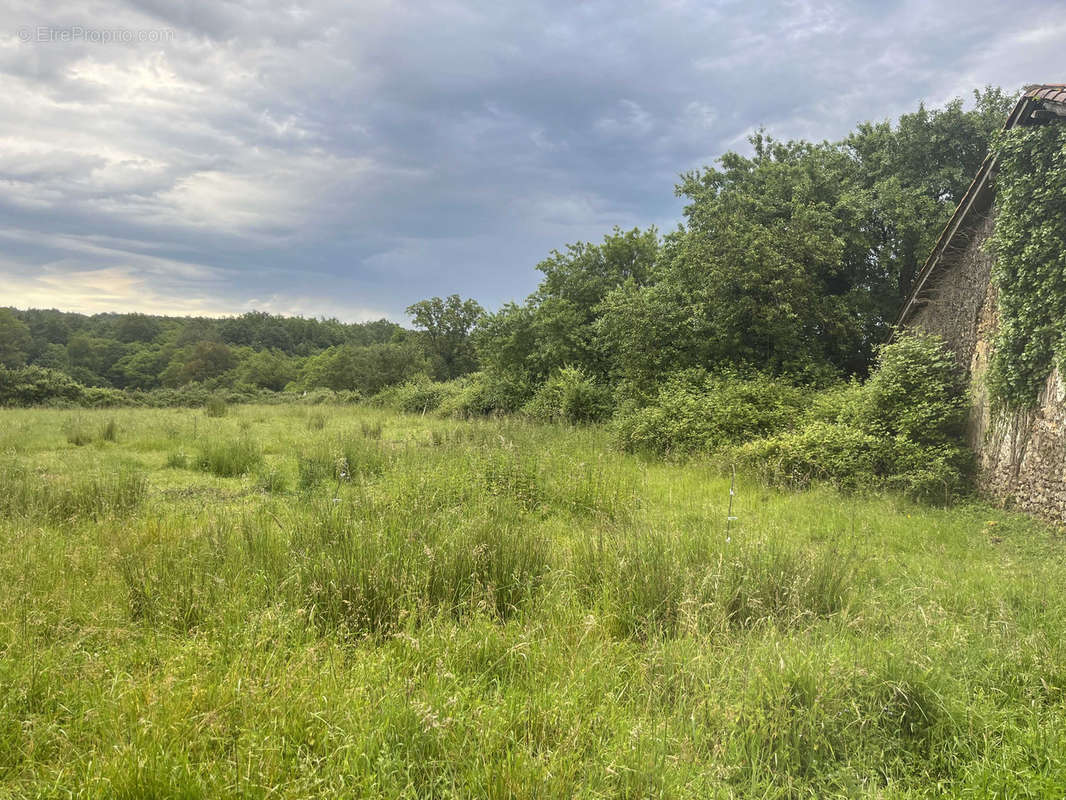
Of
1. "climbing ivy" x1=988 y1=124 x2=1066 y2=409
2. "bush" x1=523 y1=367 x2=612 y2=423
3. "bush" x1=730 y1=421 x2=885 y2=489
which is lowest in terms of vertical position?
"bush" x1=730 y1=421 x2=885 y2=489

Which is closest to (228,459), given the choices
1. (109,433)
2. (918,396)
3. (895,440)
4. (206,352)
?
(109,433)

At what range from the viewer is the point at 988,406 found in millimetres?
9266

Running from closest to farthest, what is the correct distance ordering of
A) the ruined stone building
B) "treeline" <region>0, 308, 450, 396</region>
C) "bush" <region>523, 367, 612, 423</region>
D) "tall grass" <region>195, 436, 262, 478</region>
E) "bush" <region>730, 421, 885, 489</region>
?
the ruined stone building < "bush" <region>730, 421, 885, 489</region> < "tall grass" <region>195, 436, 262, 478</region> < "bush" <region>523, 367, 612, 423</region> < "treeline" <region>0, 308, 450, 396</region>

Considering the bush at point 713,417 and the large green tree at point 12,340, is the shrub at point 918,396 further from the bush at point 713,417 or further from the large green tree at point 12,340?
the large green tree at point 12,340

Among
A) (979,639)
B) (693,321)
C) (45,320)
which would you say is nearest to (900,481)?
(979,639)

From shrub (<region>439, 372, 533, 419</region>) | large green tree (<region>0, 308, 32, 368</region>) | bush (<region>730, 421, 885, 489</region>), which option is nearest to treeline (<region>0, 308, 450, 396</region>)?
large green tree (<region>0, 308, 32, 368</region>)

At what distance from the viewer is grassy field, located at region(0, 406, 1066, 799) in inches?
90.9

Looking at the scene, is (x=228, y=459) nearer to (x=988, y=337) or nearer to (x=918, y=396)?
(x=918, y=396)

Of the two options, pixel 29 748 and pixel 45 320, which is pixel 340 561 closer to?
pixel 29 748

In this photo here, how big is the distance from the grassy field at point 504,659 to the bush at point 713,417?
246 inches

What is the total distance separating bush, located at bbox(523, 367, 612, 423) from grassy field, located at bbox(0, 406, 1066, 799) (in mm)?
12652

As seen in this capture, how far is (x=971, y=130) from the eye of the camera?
1880 cm

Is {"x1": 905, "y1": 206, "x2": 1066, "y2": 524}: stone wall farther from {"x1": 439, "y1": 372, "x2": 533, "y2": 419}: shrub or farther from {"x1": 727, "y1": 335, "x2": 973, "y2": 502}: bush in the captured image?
{"x1": 439, "y1": 372, "x2": 533, "y2": 419}: shrub

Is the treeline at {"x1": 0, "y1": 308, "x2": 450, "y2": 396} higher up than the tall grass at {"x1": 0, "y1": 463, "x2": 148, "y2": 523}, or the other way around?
the treeline at {"x1": 0, "y1": 308, "x2": 450, "y2": 396}
